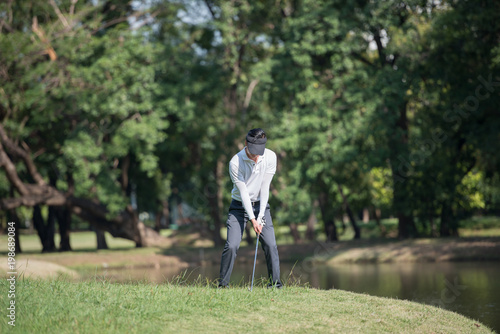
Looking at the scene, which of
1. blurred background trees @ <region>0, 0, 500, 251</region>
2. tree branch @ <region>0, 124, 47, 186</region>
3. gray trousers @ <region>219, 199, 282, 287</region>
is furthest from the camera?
tree branch @ <region>0, 124, 47, 186</region>

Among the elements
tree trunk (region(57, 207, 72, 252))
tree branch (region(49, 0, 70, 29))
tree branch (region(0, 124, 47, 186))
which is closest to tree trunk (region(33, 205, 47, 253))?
tree trunk (region(57, 207, 72, 252))

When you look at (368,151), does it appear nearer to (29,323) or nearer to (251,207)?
(251,207)

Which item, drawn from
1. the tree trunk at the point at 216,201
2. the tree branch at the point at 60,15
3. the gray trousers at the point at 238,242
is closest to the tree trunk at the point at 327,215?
the tree trunk at the point at 216,201

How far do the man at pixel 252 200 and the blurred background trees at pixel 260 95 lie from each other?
51.4ft

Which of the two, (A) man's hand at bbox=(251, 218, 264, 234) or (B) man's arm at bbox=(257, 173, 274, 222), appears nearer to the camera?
(A) man's hand at bbox=(251, 218, 264, 234)

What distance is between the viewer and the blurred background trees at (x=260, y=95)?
24922mm

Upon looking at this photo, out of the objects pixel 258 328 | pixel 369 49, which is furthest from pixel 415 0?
pixel 258 328

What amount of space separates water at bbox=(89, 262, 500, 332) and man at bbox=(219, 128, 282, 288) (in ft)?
2.18

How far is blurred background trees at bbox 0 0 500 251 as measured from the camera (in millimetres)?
24922

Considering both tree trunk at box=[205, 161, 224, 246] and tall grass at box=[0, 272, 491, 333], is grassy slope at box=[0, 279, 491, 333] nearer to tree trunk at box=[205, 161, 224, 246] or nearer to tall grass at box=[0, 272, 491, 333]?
tall grass at box=[0, 272, 491, 333]

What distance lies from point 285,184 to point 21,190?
1197cm

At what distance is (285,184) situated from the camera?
1136 inches

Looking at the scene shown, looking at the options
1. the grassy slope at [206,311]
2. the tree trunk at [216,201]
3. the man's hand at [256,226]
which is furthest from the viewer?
the tree trunk at [216,201]

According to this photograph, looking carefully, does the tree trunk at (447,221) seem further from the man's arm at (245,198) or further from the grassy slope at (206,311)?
the man's arm at (245,198)
